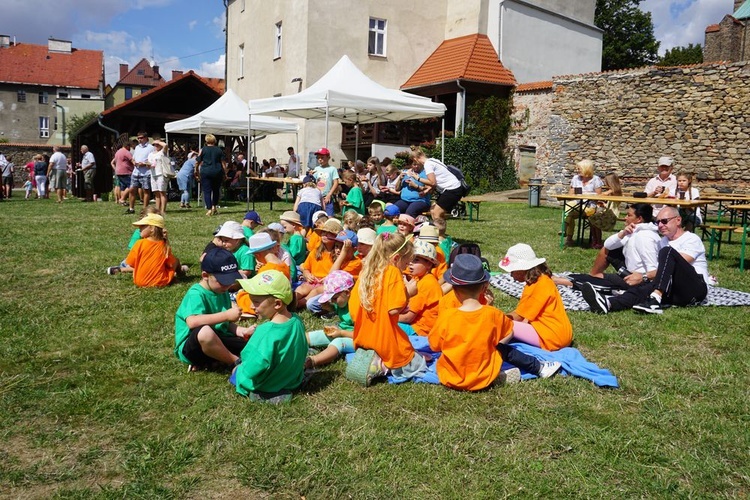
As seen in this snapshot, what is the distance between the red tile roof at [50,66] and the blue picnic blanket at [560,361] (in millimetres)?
65394

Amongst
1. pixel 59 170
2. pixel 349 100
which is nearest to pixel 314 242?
pixel 349 100

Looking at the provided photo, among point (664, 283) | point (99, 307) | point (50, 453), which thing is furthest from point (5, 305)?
point (664, 283)

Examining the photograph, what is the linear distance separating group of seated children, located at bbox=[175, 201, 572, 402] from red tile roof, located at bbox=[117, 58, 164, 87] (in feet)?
230

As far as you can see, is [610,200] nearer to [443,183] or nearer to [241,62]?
[443,183]

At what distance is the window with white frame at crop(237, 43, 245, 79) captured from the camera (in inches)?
1255

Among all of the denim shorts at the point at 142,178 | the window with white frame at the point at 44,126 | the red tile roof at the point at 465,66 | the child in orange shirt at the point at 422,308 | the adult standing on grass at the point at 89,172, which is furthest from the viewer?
the window with white frame at the point at 44,126

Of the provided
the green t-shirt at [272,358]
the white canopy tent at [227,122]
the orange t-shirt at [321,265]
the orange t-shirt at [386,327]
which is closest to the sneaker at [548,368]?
the orange t-shirt at [386,327]

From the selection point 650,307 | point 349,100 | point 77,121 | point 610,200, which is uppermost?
point 77,121

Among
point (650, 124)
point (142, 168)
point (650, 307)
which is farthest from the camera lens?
point (650, 124)

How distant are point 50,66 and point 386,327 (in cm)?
6809

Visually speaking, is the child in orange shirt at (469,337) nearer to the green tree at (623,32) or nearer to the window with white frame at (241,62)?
the window with white frame at (241,62)

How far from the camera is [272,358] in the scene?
3.87m

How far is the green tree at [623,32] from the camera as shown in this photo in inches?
1577

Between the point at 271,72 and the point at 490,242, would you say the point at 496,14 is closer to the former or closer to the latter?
the point at 271,72
